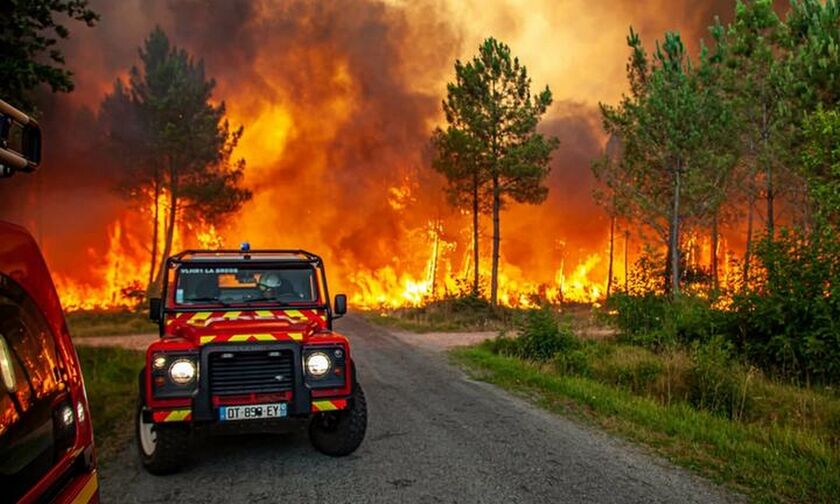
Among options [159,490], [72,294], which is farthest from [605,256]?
[159,490]

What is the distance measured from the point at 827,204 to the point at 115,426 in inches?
702

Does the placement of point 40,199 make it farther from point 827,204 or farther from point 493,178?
point 827,204

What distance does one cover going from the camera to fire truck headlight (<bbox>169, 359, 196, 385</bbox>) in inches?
225

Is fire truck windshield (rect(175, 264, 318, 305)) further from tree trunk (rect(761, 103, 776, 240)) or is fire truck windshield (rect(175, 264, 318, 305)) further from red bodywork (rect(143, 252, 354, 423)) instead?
tree trunk (rect(761, 103, 776, 240))

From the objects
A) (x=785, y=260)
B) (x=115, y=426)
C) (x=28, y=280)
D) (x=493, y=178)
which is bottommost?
(x=115, y=426)

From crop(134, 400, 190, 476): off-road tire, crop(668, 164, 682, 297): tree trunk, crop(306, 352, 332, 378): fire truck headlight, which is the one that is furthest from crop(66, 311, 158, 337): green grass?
crop(668, 164, 682, 297): tree trunk

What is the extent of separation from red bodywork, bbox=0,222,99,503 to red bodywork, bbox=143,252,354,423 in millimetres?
2547

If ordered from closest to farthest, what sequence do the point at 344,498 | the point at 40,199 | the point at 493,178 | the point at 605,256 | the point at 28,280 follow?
1. the point at 28,280
2. the point at 344,498
3. the point at 493,178
4. the point at 40,199
5. the point at 605,256

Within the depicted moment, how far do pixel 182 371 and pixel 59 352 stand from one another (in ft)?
9.23

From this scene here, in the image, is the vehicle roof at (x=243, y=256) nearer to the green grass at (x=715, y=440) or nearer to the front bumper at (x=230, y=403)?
the front bumper at (x=230, y=403)

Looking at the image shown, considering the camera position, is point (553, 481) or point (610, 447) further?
point (610, 447)

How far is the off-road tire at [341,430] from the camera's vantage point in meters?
6.40

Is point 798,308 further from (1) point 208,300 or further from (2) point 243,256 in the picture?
(1) point 208,300

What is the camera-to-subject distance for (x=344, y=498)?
17.3ft
